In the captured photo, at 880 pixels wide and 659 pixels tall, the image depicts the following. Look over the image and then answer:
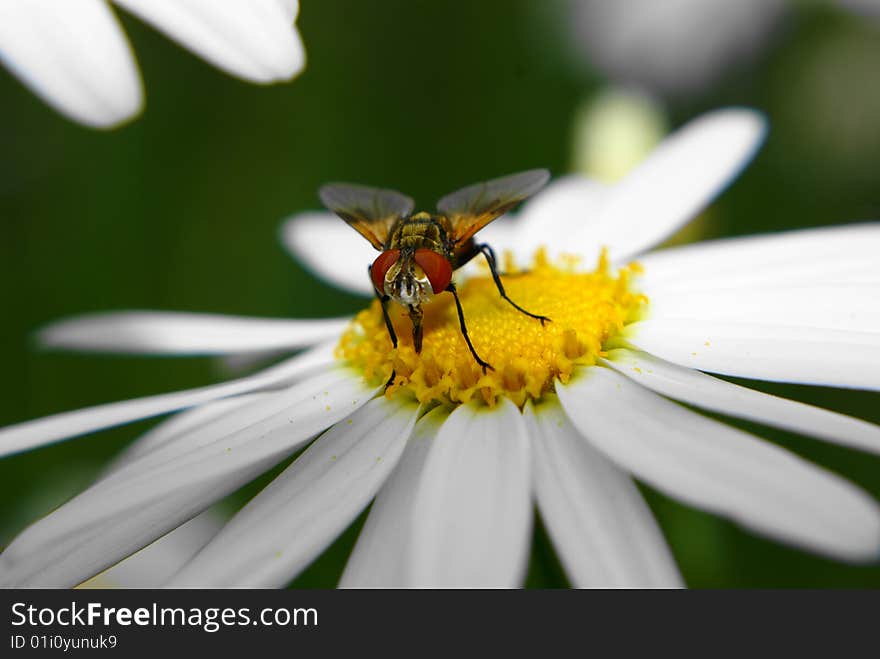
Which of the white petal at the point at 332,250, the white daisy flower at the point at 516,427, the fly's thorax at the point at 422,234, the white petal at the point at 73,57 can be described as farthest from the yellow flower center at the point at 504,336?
the white petal at the point at 73,57

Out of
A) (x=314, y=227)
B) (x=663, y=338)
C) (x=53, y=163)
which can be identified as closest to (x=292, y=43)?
(x=663, y=338)

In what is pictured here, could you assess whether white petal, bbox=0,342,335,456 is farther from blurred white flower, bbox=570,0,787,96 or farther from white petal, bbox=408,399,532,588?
blurred white flower, bbox=570,0,787,96

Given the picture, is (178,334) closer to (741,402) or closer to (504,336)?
(504,336)

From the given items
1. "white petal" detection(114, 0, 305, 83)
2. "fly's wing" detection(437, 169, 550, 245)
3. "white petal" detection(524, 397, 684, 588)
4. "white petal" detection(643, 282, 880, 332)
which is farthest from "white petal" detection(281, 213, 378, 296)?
"white petal" detection(114, 0, 305, 83)

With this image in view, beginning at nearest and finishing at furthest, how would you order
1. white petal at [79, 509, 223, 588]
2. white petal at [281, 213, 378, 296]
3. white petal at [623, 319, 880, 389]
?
white petal at [623, 319, 880, 389]
white petal at [79, 509, 223, 588]
white petal at [281, 213, 378, 296]

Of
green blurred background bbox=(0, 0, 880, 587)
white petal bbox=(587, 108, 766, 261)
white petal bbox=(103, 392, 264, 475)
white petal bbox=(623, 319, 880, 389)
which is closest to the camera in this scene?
white petal bbox=(623, 319, 880, 389)

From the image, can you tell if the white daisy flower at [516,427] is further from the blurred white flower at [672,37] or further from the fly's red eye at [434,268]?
the blurred white flower at [672,37]
